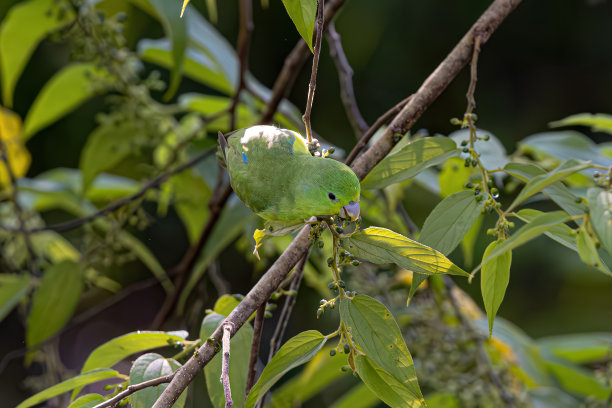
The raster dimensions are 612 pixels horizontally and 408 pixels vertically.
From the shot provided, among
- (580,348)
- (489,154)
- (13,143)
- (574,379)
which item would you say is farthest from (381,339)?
(13,143)

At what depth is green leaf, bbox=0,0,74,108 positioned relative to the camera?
1.01 meters

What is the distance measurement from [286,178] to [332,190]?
0.23 ft

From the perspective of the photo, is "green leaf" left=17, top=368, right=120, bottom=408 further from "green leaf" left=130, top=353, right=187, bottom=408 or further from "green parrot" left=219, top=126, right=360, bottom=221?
"green parrot" left=219, top=126, right=360, bottom=221

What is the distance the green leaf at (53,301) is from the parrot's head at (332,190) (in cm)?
64

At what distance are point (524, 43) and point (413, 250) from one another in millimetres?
2411

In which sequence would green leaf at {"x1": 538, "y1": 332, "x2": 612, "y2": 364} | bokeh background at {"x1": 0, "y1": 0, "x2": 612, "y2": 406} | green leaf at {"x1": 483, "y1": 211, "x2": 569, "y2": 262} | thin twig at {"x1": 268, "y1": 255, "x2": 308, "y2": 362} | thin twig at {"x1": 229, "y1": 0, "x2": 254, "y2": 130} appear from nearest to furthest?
green leaf at {"x1": 483, "y1": 211, "x2": 569, "y2": 262} → thin twig at {"x1": 268, "y1": 255, "x2": 308, "y2": 362} → thin twig at {"x1": 229, "y1": 0, "x2": 254, "y2": 130} → green leaf at {"x1": 538, "y1": 332, "x2": 612, "y2": 364} → bokeh background at {"x1": 0, "y1": 0, "x2": 612, "y2": 406}

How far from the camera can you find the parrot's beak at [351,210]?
1.90ft

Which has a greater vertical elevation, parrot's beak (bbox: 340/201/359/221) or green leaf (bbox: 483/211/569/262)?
green leaf (bbox: 483/211/569/262)

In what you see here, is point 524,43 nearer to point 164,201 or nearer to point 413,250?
point 164,201

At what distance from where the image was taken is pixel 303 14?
46cm

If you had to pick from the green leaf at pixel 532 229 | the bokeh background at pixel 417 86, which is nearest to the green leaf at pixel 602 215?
the green leaf at pixel 532 229

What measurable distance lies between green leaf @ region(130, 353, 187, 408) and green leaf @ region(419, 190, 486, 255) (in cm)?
26

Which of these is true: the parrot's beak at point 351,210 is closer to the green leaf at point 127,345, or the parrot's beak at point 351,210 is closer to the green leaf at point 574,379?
the green leaf at point 127,345

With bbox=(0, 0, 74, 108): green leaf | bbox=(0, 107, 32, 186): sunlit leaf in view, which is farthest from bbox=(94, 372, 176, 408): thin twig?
bbox=(0, 107, 32, 186): sunlit leaf
